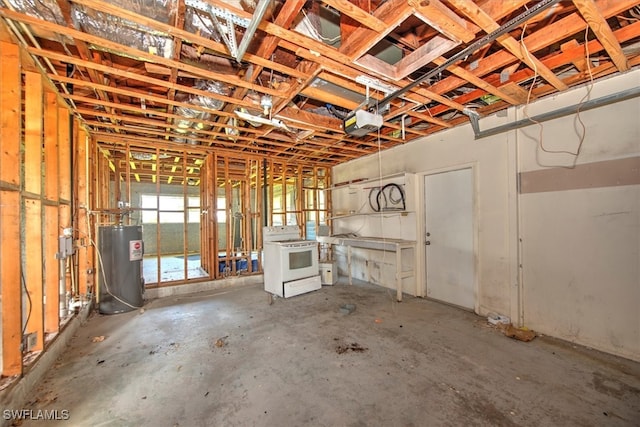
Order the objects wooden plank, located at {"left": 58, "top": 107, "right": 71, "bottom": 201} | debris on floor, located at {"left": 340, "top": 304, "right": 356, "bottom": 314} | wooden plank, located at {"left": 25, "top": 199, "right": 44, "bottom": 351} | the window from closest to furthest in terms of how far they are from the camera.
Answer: wooden plank, located at {"left": 25, "top": 199, "right": 44, "bottom": 351}
wooden plank, located at {"left": 58, "top": 107, "right": 71, "bottom": 201}
debris on floor, located at {"left": 340, "top": 304, "right": 356, "bottom": 314}
the window

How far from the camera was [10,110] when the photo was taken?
185 cm

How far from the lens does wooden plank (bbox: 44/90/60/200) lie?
8.36 ft

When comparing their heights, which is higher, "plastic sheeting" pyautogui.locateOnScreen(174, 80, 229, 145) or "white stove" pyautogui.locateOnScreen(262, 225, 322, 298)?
"plastic sheeting" pyautogui.locateOnScreen(174, 80, 229, 145)

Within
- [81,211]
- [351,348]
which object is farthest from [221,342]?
[81,211]

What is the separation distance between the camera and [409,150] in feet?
14.7

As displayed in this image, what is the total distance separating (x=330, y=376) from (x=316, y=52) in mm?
2662

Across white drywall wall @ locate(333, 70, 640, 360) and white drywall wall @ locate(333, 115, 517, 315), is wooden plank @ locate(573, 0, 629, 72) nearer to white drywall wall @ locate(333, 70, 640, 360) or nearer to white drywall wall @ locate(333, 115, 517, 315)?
white drywall wall @ locate(333, 70, 640, 360)

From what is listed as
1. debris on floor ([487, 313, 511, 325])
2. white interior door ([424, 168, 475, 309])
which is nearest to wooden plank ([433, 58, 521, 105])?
white interior door ([424, 168, 475, 309])

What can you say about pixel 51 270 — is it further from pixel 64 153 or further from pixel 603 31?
pixel 603 31

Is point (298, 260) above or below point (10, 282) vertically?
below

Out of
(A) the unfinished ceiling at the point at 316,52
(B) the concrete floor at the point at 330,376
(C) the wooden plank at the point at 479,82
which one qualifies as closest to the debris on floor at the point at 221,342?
(B) the concrete floor at the point at 330,376

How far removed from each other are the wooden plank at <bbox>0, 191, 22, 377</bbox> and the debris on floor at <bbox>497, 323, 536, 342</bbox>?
435cm

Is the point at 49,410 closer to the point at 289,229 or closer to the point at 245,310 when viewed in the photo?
the point at 245,310

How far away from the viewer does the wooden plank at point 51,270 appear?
2510 mm
